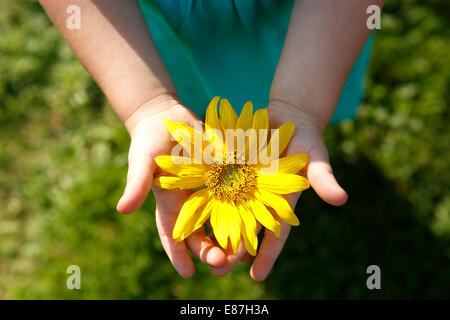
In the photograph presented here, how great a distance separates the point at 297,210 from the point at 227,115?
53.8 inches

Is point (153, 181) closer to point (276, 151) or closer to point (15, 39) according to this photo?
point (276, 151)

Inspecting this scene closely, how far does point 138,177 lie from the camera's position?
4.60 feet

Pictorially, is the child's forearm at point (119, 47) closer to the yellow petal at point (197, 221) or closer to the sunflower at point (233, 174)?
the sunflower at point (233, 174)

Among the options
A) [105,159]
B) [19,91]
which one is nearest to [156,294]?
[105,159]

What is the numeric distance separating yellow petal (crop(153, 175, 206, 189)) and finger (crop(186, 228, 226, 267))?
0.70ft

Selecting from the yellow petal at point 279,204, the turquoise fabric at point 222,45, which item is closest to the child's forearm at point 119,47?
the turquoise fabric at point 222,45

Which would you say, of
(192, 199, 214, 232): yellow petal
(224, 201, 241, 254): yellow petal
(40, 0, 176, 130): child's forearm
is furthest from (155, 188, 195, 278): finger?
(40, 0, 176, 130): child's forearm

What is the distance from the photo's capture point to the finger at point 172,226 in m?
1.56

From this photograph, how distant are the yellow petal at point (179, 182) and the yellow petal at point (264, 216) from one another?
9.3 inches

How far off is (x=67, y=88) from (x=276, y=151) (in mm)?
2368

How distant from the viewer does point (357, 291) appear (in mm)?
2510

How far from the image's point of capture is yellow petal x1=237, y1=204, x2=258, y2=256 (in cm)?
146

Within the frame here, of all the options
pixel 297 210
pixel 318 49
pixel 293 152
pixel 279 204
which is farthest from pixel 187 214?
pixel 297 210

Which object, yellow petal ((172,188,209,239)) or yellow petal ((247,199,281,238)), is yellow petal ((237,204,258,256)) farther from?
yellow petal ((172,188,209,239))
